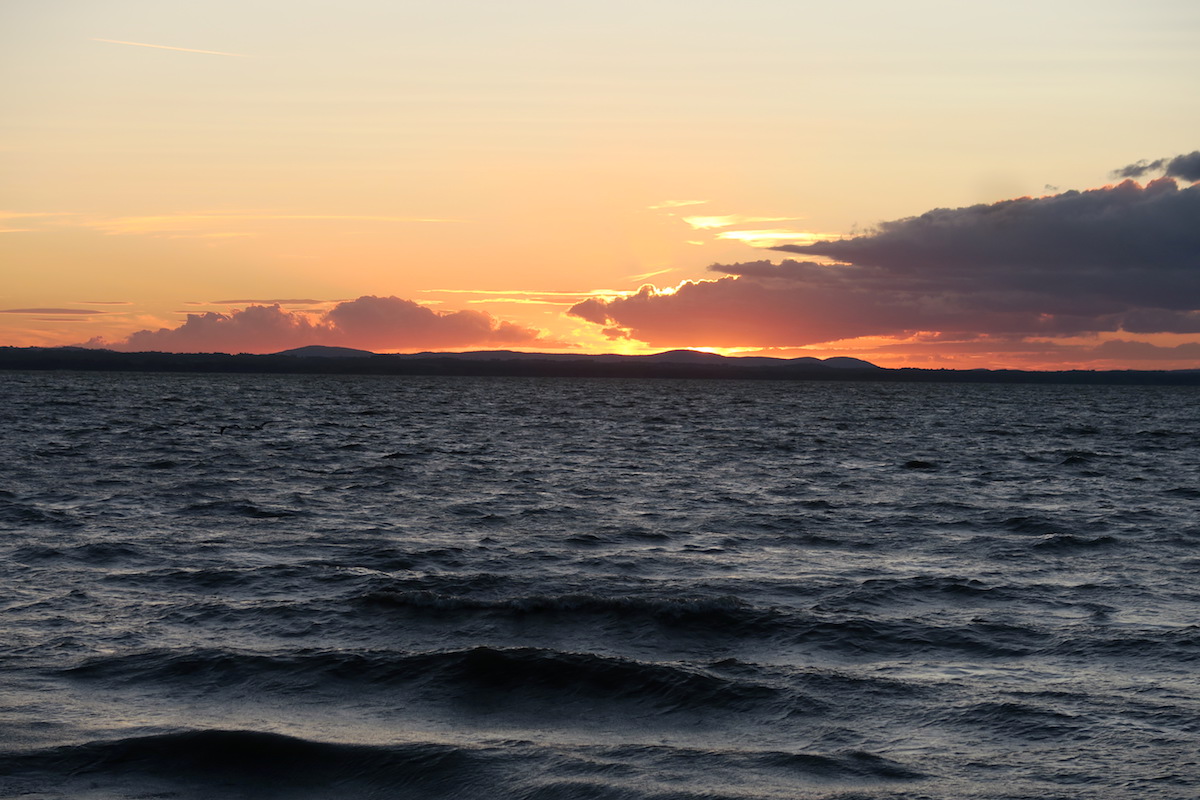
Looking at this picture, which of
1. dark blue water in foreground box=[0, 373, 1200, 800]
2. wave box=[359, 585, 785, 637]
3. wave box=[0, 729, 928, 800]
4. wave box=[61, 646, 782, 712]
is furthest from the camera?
wave box=[359, 585, 785, 637]

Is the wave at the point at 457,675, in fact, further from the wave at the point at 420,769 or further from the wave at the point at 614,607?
the wave at the point at 614,607

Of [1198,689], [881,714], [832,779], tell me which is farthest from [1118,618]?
[832,779]

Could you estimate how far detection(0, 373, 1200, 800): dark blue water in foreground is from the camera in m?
10.1

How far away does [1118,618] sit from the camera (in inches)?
635

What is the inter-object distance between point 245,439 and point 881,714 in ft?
166

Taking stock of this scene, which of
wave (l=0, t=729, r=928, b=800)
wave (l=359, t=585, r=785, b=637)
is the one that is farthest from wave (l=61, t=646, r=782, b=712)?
wave (l=359, t=585, r=785, b=637)

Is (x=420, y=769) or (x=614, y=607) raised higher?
(x=614, y=607)

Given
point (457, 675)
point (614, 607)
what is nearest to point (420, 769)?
point (457, 675)

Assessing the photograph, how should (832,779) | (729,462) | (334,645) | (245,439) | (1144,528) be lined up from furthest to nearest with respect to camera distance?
(245,439) < (729,462) < (1144,528) < (334,645) < (832,779)

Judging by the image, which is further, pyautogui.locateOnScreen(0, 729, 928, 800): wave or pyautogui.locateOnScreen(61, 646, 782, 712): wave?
pyautogui.locateOnScreen(61, 646, 782, 712): wave

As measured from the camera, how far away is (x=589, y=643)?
14.7 metres

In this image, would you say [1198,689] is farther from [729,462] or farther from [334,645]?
[729,462]

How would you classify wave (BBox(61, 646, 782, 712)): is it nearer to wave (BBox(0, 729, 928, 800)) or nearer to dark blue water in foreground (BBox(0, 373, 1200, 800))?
dark blue water in foreground (BBox(0, 373, 1200, 800))

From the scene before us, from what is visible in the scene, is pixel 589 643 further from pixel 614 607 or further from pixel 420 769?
pixel 420 769
